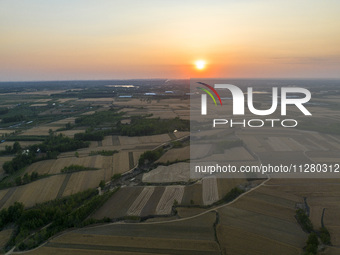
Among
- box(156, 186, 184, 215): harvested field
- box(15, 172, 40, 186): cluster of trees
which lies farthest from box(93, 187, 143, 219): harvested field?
box(15, 172, 40, 186): cluster of trees

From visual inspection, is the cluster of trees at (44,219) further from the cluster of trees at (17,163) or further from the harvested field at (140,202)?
the cluster of trees at (17,163)

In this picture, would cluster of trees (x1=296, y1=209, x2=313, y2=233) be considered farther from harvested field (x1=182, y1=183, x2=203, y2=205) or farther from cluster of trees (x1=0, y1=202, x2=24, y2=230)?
cluster of trees (x1=0, y1=202, x2=24, y2=230)

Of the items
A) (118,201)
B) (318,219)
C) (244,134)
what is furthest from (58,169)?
(244,134)

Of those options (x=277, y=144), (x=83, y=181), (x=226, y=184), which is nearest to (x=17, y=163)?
(x=83, y=181)

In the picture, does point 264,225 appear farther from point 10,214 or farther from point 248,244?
point 10,214

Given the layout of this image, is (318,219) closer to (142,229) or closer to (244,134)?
(142,229)

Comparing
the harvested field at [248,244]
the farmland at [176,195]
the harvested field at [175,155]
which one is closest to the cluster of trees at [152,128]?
the farmland at [176,195]
